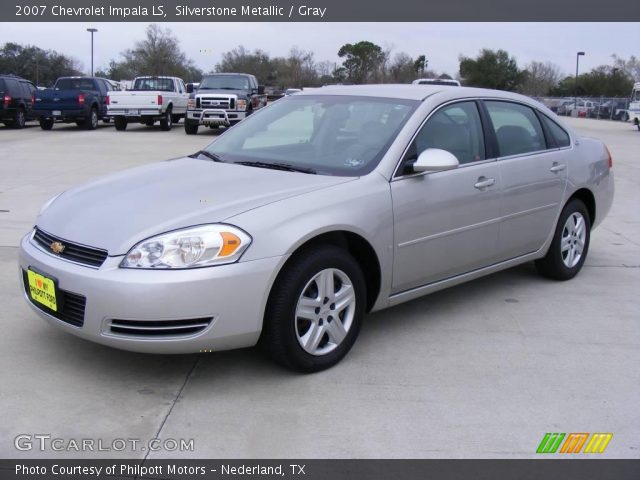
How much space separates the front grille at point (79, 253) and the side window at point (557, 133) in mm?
3754

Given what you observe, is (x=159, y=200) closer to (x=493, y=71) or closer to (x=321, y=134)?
(x=321, y=134)

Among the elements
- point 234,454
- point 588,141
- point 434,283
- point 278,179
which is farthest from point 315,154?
point 588,141

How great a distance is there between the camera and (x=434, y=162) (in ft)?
13.6

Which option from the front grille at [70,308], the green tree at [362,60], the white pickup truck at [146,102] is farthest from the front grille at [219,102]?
the green tree at [362,60]

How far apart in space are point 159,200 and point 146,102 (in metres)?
20.2

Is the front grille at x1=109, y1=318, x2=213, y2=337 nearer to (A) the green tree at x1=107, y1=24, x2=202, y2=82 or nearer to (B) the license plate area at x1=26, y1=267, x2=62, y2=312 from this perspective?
(B) the license plate area at x1=26, y1=267, x2=62, y2=312

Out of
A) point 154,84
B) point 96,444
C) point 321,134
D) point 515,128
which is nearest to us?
point 96,444

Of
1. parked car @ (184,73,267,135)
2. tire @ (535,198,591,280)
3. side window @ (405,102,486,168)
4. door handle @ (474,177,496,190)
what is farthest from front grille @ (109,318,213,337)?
parked car @ (184,73,267,135)

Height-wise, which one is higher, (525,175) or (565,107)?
(565,107)

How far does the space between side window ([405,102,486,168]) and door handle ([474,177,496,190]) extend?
0.49 ft

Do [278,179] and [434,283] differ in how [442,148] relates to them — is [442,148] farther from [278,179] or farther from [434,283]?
[278,179]

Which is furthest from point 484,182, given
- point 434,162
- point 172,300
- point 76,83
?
point 76,83

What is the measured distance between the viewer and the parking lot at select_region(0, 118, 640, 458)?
3143mm

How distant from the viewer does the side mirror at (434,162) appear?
4.13 m
